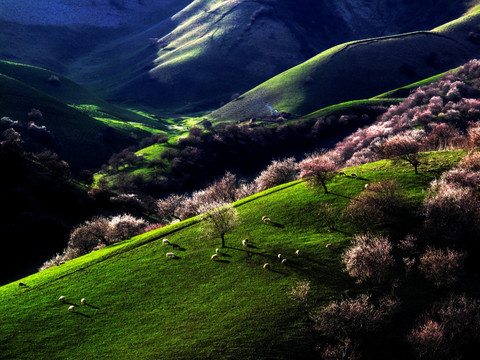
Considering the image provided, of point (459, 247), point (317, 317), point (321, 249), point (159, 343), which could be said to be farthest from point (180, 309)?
point (459, 247)

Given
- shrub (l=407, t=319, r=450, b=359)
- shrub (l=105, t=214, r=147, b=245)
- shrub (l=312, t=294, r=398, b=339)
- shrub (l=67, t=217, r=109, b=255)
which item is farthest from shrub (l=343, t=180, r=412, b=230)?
shrub (l=67, t=217, r=109, b=255)

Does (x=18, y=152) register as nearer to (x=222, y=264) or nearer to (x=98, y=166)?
(x=98, y=166)

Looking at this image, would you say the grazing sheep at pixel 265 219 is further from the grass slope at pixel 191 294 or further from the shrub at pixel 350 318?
the shrub at pixel 350 318

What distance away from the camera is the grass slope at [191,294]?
3488 cm

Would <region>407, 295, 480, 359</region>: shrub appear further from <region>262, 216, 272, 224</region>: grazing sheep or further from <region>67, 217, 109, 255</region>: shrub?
<region>67, 217, 109, 255</region>: shrub

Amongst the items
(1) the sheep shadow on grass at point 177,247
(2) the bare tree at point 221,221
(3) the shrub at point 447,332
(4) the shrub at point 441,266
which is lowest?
(3) the shrub at point 447,332

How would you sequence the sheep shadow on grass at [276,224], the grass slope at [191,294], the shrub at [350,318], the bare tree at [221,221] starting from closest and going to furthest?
1. the shrub at [350,318]
2. the grass slope at [191,294]
3. the bare tree at [221,221]
4. the sheep shadow on grass at [276,224]

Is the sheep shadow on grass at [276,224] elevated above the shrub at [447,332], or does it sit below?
above

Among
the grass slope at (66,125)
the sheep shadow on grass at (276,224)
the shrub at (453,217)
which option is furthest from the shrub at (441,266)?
the grass slope at (66,125)

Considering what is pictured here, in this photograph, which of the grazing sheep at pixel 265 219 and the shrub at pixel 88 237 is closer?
the grazing sheep at pixel 265 219

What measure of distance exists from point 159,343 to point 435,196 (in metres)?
40.4

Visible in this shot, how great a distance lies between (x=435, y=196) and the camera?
4991 cm

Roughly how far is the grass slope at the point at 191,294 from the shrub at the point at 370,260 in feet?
4.54

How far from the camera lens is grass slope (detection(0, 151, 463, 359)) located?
3488cm
